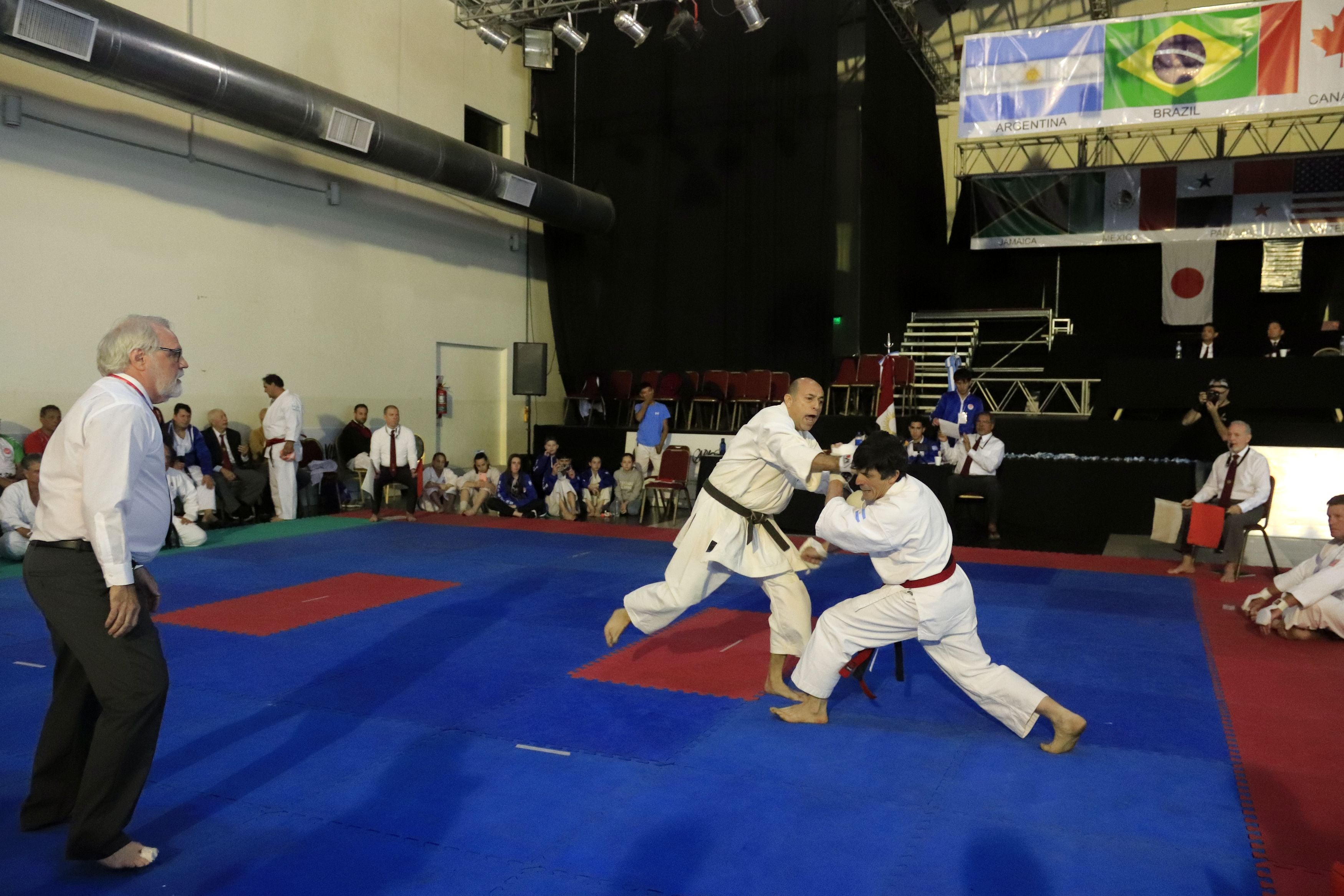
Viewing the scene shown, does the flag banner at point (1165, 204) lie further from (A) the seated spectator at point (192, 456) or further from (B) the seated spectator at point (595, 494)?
(A) the seated spectator at point (192, 456)

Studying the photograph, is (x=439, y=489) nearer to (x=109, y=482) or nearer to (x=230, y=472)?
(x=230, y=472)

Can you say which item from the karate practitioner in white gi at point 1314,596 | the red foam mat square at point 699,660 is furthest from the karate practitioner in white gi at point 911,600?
the karate practitioner in white gi at point 1314,596

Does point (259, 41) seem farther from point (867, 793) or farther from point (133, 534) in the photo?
point (867, 793)

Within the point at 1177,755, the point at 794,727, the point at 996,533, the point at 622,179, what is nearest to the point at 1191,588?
the point at 996,533

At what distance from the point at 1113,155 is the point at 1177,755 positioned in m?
15.0

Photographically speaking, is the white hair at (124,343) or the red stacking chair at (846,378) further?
the red stacking chair at (846,378)

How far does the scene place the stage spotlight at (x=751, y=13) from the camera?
10680 millimetres

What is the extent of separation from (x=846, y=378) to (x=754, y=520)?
9293 mm

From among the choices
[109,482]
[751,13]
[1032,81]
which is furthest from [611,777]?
[751,13]

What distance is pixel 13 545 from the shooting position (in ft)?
25.0

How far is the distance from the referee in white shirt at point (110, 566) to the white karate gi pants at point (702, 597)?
2.13 m

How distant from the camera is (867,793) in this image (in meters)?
3.23

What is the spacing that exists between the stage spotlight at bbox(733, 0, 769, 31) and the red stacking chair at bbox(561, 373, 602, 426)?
5.70 metres

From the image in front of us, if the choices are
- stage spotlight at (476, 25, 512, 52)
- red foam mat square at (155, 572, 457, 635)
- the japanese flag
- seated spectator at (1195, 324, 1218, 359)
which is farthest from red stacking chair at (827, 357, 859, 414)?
red foam mat square at (155, 572, 457, 635)
